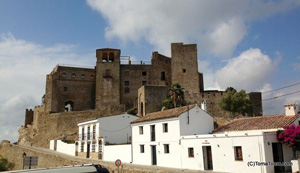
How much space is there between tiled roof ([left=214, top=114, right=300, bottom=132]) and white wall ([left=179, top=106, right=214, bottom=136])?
145 cm

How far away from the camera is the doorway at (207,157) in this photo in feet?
66.1

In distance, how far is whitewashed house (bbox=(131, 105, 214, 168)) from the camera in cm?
2267

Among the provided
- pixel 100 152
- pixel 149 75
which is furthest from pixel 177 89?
pixel 149 75

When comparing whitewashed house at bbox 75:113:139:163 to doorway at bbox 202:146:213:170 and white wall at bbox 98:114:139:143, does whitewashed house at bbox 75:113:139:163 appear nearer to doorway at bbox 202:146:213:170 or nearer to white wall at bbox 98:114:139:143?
white wall at bbox 98:114:139:143

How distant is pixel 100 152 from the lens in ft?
101

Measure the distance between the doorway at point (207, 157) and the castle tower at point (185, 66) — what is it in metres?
30.6

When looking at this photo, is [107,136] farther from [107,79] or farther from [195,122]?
[107,79]

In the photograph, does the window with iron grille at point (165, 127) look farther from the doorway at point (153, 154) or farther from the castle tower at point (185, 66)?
the castle tower at point (185, 66)

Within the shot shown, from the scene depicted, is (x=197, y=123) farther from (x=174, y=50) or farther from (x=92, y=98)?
(x=92, y=98)

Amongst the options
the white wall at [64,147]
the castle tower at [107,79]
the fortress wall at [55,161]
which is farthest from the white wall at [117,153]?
the castle tower at [107,79]

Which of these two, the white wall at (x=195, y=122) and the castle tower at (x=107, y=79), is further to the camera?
the castle tower at (x=107, y=79)

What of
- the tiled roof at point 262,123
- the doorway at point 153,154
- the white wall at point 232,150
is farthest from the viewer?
the doorway at point 153,154

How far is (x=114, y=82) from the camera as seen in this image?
5400cm

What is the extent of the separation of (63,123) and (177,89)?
21911 millimetres
